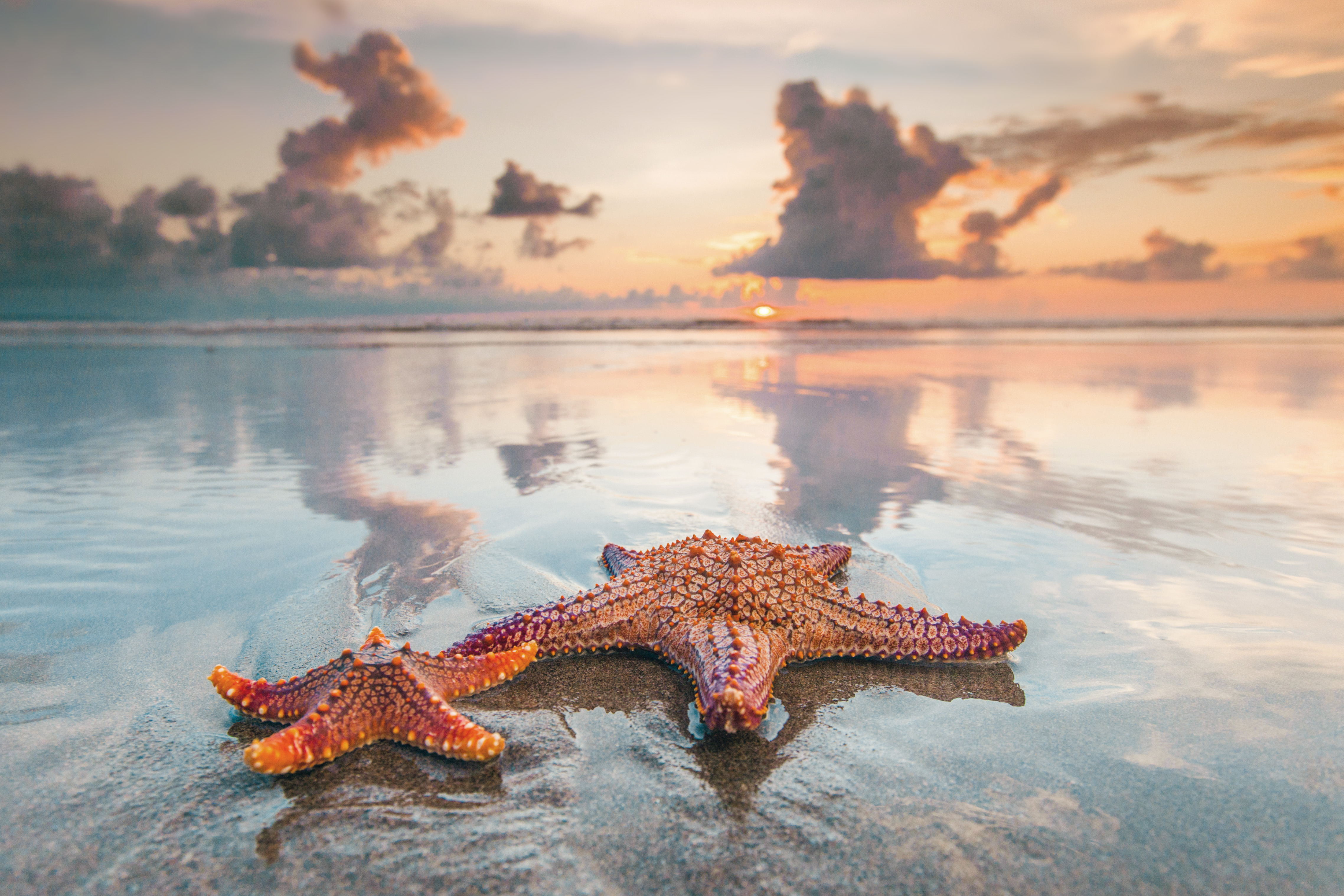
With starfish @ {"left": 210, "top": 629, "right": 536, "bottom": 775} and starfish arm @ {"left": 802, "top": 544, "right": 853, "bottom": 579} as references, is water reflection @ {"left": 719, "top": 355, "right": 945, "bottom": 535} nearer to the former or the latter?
starfish arm @ {"left": 802, "top": 544, "right": 853, "bottom": 579}

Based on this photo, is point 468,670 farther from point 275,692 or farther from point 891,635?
point 891,635

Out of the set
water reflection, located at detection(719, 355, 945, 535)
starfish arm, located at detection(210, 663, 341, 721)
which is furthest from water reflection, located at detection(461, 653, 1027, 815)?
water reflection, located at detection(719, 355, 945, 535)

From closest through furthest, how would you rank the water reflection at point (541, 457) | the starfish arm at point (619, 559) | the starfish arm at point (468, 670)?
1. the starfish arm at point (468, 670)
2. the starfish arm at point (619, 559)
3. the water reflection at point (541, 457)

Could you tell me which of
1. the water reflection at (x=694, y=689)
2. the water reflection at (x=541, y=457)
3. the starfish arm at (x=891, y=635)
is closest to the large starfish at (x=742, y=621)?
the starfish arm at (x=891, y=635)

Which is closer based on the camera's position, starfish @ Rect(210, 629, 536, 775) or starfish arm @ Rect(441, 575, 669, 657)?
starfish @ Rect(210, 629, 536, 775)

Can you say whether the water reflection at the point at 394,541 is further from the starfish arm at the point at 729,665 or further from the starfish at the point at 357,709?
the starfish arm at the point at 729,665

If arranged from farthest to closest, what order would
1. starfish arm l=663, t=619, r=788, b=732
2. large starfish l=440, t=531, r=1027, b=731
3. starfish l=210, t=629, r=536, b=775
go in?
1. large starfish l=440, t=531, r=1027, b=731
2. starfish arm l=663, t=619, r=788, b=732
3. starfish l=210, t=629, r=536, b=775
